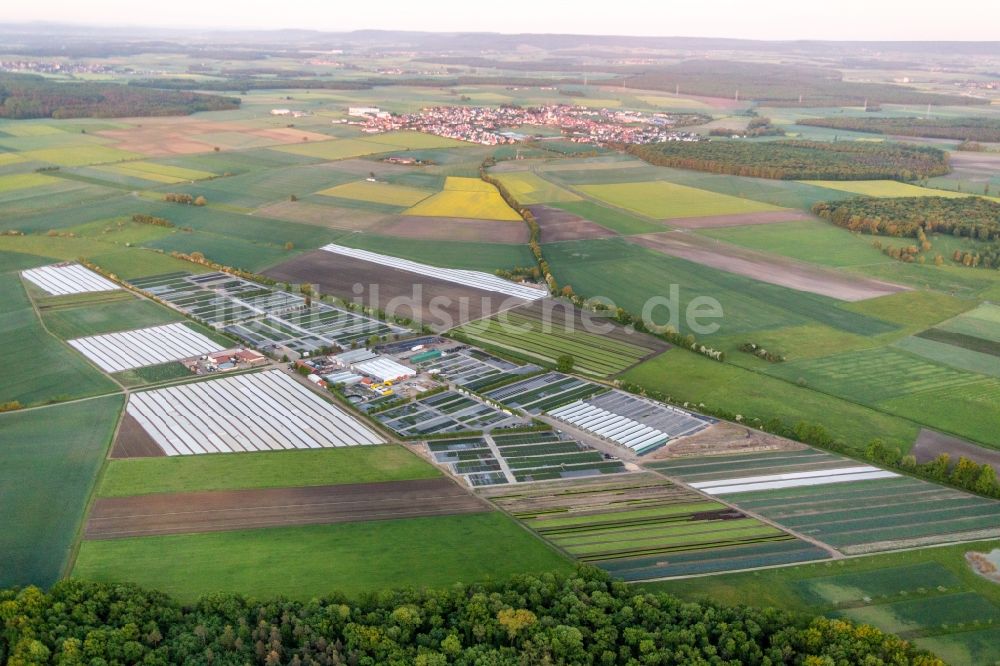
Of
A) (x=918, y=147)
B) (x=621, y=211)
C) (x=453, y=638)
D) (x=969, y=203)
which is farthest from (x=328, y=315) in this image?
(x=918, y=147)

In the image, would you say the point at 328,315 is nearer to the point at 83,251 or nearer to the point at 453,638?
the point at 83,251

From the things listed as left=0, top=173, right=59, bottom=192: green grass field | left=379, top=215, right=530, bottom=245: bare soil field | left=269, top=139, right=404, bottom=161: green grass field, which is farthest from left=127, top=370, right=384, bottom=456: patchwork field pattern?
left=269, top=139, right=404, bottom=161: green grass field

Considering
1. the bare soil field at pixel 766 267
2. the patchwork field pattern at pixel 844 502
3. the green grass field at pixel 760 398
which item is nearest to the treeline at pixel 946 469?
the patchwork field pattern at pixel 844 502

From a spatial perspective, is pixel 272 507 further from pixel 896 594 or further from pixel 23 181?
pixel 23 181

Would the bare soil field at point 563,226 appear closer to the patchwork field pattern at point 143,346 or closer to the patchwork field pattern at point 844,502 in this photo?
the patchwork field pattern at point 143,346

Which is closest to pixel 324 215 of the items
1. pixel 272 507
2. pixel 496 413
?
pixel 496 413

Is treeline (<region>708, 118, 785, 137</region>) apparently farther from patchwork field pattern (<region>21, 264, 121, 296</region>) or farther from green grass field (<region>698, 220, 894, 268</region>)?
patchwork field pattern (<region>21, 264, 121, 296</region>)

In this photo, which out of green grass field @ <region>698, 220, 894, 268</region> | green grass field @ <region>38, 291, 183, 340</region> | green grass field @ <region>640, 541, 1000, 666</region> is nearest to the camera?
green grass field @ <region>640, 541, 1000, 666</region>
